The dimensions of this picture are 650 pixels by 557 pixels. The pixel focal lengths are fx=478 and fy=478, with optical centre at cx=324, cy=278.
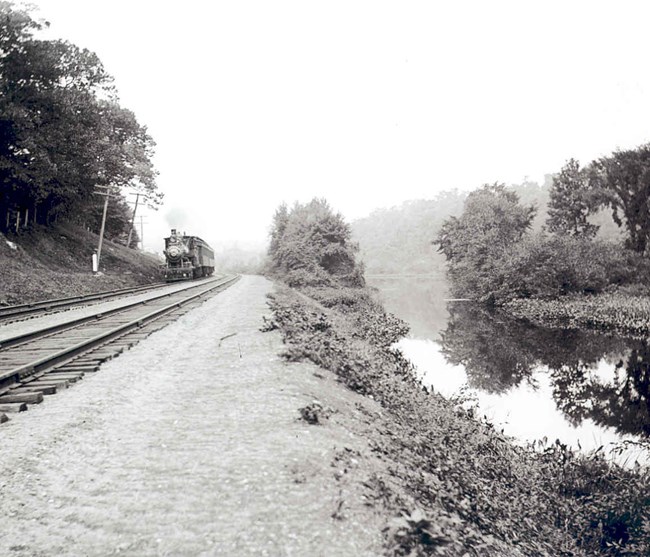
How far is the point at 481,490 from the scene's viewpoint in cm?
492

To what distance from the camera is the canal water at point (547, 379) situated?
366 inches

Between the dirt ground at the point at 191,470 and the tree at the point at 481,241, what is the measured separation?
90.4ft

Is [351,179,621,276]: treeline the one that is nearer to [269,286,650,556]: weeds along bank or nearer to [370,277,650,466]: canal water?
[370,277,650,466]: canal water

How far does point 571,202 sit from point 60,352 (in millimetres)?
43709

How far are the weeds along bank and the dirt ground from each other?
324 millimetres

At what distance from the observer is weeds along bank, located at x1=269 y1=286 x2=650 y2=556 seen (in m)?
3.66

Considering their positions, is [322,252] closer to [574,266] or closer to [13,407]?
[574,266]

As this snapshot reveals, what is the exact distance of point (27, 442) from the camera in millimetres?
4551

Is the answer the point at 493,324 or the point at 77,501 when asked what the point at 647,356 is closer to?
the point at 493,324

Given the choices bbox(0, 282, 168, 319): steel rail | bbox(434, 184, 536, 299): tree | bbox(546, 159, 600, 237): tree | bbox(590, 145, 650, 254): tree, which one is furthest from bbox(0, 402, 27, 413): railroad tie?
bbox(546, 159, 600, 237): tree

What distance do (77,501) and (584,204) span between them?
150 ft

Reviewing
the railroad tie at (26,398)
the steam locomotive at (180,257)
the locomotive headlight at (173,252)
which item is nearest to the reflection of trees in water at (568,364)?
the railroad tie at (26,398)

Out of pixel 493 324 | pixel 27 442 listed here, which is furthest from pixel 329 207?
pixel 27 442

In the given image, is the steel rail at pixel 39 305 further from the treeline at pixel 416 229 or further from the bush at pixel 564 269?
the treeline at pixel 416 229
